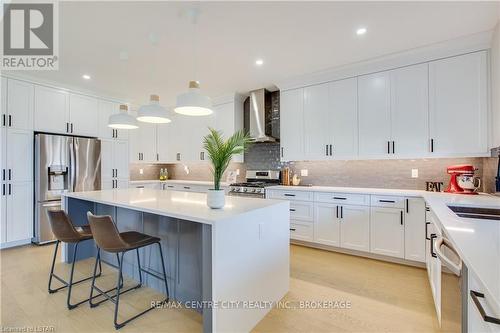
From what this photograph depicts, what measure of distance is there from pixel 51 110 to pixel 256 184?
3748 mm

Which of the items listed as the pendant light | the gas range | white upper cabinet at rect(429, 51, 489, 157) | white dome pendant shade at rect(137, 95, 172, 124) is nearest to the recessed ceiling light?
white upper cabinet at rect(429, 51, 489, 157)

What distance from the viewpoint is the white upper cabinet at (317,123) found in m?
3.81

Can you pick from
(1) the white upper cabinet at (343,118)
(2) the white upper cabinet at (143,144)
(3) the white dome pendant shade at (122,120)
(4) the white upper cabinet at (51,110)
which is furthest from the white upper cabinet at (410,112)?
(4) the white upper cabinet at (51,110)

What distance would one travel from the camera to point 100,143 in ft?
15.1

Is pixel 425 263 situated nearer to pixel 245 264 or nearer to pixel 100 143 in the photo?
pixel 245 264

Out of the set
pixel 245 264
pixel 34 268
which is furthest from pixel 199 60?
pixel 34 268

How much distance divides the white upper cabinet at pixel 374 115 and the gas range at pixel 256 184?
64.5 inches

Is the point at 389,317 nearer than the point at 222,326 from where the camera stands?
No

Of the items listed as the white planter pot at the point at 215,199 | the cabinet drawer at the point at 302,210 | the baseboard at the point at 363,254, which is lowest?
the baseboard at the point at 363,254

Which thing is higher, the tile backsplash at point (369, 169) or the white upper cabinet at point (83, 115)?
the white upper cabinet at point (83, 115)

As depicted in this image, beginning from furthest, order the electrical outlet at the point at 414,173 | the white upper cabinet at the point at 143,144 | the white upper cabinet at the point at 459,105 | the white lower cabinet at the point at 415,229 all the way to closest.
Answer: the white upper cabinet at the point at 143,144 < the electrical outlet at the point at 414,173 < the white lower cabinet at the point at 415,229 < the white upper cabinet at the point at 459,105

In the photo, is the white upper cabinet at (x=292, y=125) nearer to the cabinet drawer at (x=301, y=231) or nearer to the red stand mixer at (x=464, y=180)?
the cabinet drawer at (x=301, y=231)

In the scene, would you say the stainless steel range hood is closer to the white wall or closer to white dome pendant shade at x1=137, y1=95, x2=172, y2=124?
white dome pendant shade at x1=137, y1=95, x2=172, y2=124

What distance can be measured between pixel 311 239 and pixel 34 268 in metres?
3.66
